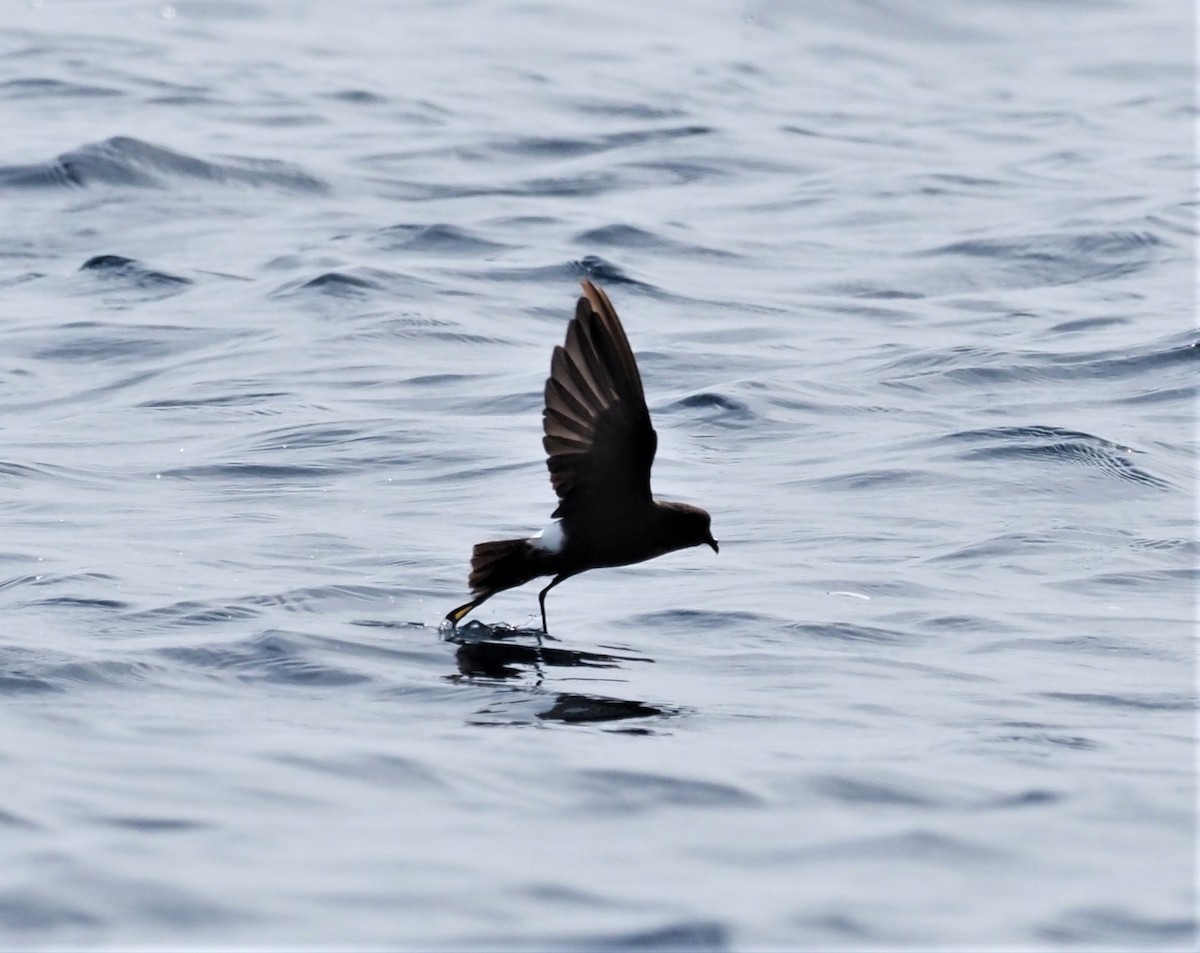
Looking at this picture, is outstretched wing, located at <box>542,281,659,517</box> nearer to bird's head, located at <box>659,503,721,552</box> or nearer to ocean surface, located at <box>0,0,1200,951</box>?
bird's head, located at <box>659,503,721,552</box>

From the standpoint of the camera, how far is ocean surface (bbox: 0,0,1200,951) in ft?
16.6

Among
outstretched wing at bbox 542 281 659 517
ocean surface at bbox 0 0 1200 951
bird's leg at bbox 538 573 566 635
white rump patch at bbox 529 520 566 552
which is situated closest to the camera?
ocean surface at bbox 0 0 1200 951

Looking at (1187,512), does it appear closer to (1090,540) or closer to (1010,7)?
(1090,540)

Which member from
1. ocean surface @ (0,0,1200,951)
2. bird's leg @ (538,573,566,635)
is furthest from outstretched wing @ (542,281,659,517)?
ocean surface @ (0,0,1200,951)

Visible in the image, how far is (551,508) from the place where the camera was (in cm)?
946

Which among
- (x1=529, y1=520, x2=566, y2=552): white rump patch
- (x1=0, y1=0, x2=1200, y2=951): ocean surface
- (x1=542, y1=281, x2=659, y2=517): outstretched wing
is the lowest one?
(x1=0, y1=0, x2=1200, y2=951): ocean surface

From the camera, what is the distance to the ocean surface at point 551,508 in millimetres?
5055

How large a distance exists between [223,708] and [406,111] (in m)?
15.4

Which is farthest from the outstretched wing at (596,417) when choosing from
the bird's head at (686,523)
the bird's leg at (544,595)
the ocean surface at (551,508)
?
the ocean surface at (551,508)

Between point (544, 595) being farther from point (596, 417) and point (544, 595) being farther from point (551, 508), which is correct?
point (551, 508)

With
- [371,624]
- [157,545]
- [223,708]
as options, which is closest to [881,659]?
[371,624]

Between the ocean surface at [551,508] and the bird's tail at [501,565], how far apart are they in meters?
0.26

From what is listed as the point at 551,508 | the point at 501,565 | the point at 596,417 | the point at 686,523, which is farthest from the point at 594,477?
the point at 551,508

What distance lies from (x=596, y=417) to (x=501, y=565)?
787 millimetres
